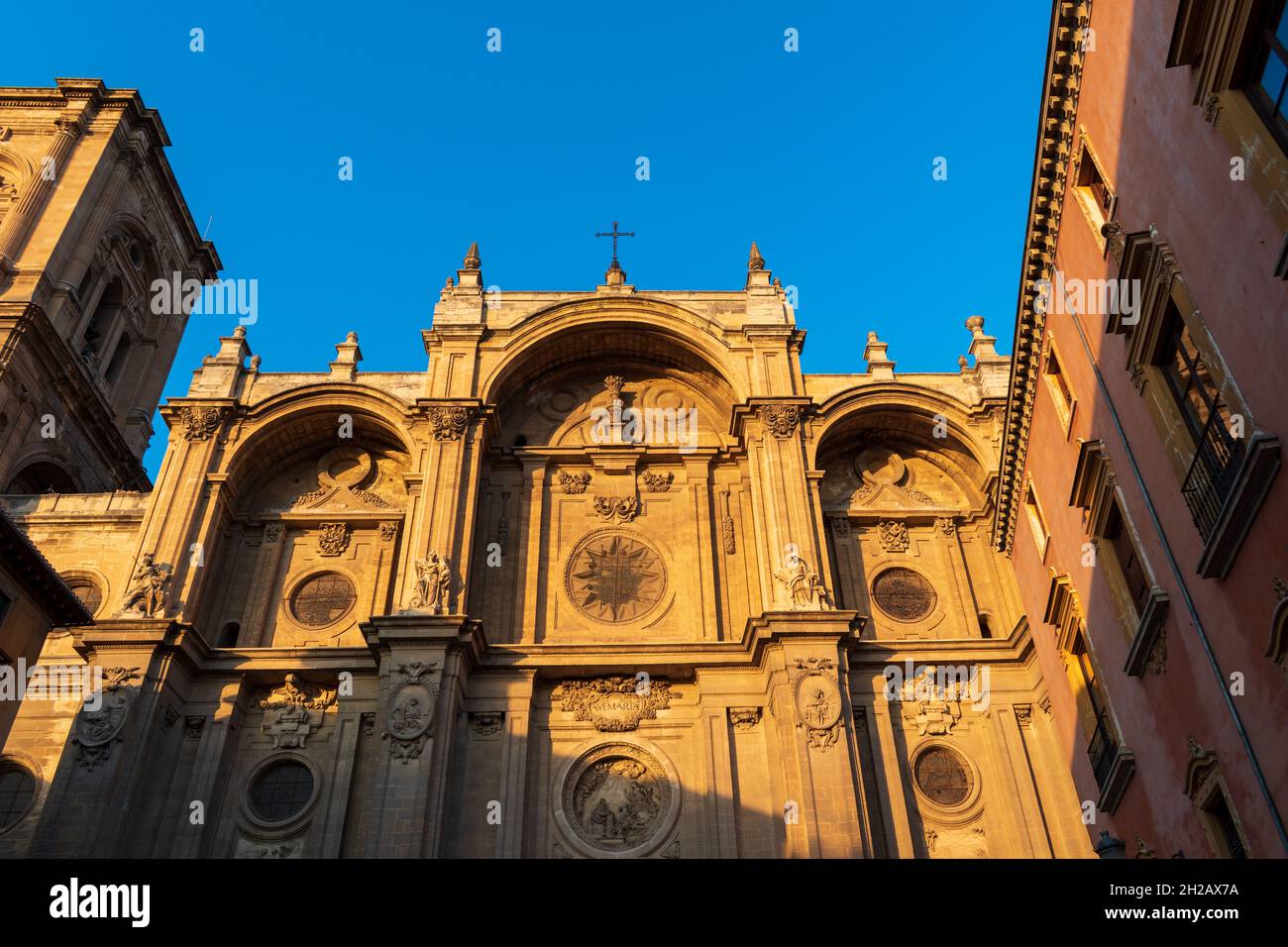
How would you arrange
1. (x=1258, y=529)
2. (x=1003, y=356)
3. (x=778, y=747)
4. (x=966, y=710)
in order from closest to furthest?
(x=1258, y=529) < (x=778, y=747) < (x=966, y=710) < (x=1003, y=356)

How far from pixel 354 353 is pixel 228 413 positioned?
12.9 feet

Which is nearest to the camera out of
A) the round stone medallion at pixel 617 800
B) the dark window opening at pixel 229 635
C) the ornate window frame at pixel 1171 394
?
the ornate window frame at pixel 1171 394

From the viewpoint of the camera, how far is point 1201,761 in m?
13.0

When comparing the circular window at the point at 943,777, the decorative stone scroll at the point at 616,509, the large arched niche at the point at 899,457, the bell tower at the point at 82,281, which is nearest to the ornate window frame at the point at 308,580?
the decorative stone scroll at the point at 616,509

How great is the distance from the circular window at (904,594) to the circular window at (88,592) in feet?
64.9

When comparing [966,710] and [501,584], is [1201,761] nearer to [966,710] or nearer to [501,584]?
[966,710]

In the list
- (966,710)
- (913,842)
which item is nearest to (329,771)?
(913,842)

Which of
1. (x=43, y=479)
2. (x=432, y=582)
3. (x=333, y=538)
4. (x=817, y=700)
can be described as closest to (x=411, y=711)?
(x=432, y=582)

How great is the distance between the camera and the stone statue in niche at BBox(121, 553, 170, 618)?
23.4m

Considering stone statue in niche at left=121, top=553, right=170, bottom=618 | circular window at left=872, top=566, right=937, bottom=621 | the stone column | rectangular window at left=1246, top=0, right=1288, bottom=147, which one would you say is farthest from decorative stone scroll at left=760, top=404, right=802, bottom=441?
rectangular window at left=1246, top=0, right=1288, bottom=147

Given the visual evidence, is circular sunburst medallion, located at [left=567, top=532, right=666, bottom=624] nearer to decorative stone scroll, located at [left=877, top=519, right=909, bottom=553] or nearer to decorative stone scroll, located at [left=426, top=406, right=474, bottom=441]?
decorative stone scroll, located at [left=426, top=406, right=474, bottom=441]

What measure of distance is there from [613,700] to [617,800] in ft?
7.57

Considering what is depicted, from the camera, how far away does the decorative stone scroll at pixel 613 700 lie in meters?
23.5

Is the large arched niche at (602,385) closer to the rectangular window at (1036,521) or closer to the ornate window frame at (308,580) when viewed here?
the ornate window frame at (308,580)
